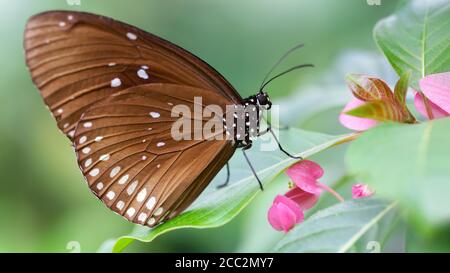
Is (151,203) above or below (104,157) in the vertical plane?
below

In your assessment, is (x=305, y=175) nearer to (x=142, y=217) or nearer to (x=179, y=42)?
(x=142, y=217)

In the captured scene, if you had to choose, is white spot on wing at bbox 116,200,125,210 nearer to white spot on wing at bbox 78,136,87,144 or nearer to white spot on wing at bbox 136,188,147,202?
white spot on wing at bbox 136,188,147,202

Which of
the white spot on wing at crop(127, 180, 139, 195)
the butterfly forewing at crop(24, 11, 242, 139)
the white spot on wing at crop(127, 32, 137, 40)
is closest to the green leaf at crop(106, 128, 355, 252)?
the white spot on wing at crop(127, 180, 139, 195)

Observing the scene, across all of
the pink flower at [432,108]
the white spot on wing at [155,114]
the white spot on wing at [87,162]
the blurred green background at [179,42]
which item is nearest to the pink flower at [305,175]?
the pink flower at [432,108]

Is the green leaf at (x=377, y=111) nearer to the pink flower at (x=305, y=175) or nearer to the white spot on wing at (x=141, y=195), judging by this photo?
the pink flower at (x=305, y=175)

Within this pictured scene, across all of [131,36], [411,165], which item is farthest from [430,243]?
[131,36]
